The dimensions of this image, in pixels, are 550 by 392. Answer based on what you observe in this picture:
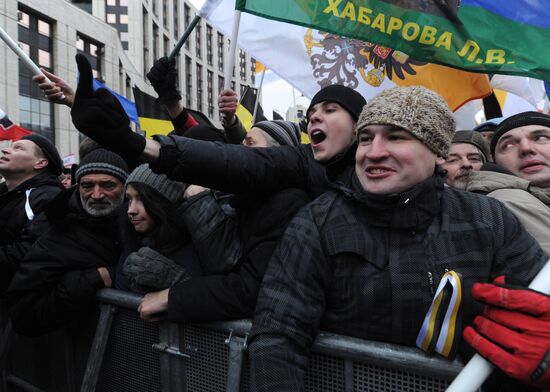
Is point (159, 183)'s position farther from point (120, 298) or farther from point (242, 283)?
point (242, 283)

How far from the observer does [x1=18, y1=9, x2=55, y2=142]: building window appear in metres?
25.7

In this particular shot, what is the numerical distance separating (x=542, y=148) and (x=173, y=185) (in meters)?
1.95

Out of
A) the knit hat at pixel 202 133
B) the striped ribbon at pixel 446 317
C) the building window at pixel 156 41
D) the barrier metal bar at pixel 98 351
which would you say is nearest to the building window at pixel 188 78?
the building window at pixel 156 41

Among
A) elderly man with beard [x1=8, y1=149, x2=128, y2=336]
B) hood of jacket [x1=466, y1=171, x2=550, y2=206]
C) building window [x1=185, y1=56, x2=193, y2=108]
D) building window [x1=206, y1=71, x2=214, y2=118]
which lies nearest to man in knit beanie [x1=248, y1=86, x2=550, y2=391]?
hood of jacket [x1=466, y1=171, x2=550, y2=206]

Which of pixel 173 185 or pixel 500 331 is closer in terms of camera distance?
pixel 500 331

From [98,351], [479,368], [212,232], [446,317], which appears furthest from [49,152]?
[479,368]

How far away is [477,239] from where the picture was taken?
147 cm

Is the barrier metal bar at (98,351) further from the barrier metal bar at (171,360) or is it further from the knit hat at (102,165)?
the knit hat at (102,165)

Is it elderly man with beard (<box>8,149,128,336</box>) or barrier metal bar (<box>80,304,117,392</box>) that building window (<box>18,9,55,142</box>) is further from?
barrier metal bar (<box>80,304,117,392</box>)

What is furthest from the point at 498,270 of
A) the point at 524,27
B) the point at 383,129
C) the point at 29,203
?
the point at 29,203

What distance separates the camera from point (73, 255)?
2350 millimetres

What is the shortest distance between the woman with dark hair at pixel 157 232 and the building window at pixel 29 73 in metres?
27.5

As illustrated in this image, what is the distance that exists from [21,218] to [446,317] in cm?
304

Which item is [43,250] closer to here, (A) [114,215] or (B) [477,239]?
(A) [114,215]
